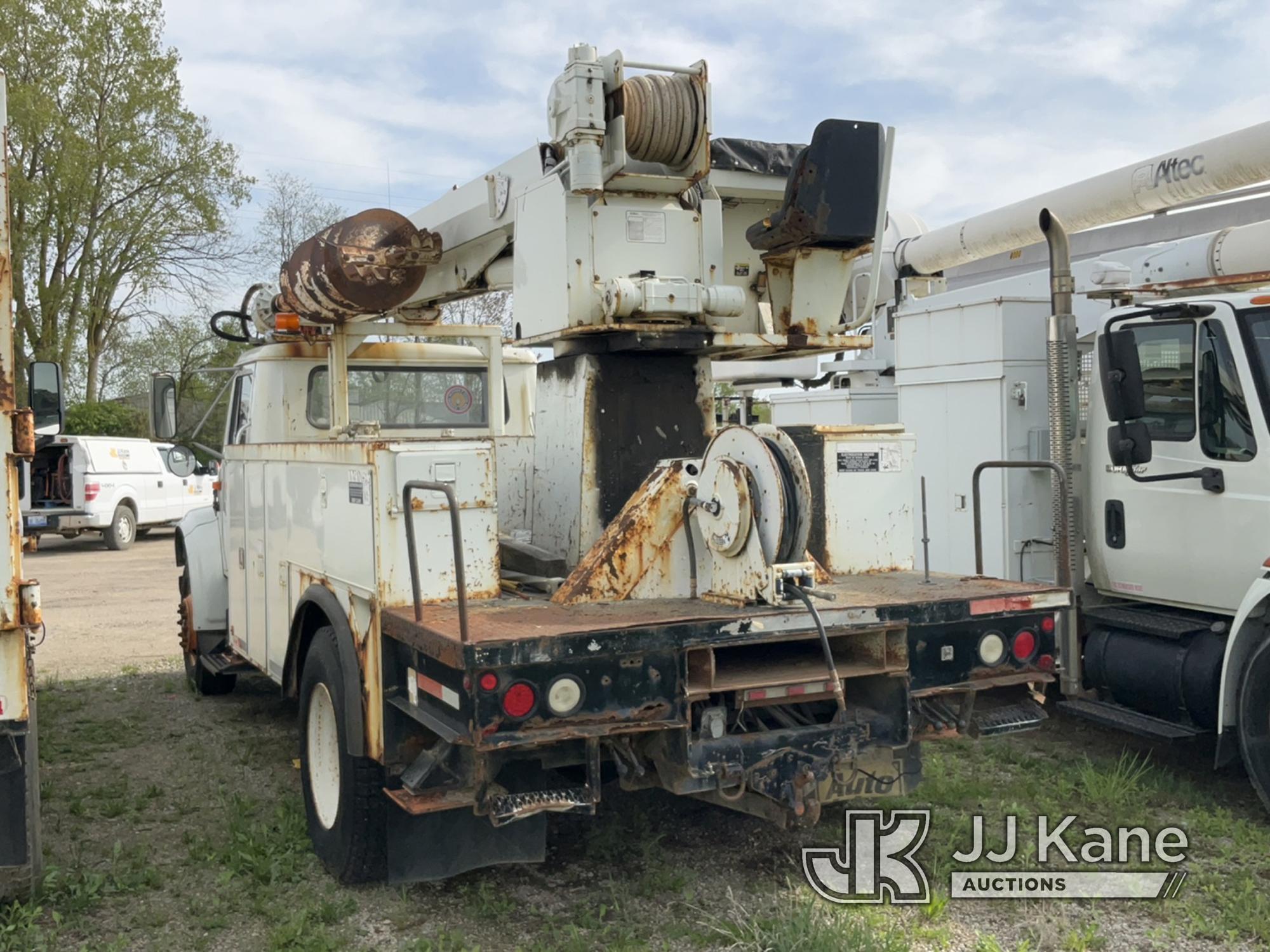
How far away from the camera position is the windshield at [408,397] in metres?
7.00

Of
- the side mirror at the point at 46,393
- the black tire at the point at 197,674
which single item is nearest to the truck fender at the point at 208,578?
the black tire at the point at 197,674

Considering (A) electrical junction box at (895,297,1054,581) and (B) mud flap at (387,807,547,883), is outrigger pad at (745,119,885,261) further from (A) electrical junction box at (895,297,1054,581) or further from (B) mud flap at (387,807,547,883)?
(B) mud flap at (387,807,547,883)

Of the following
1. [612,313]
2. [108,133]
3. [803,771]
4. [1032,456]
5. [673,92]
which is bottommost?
[803,771]

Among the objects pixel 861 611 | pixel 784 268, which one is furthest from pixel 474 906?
pixel 784 268

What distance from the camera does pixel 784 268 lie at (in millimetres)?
5391

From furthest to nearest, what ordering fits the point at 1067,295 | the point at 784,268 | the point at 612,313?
the point at 1067,295
the point at 784,268
the point at 612,313

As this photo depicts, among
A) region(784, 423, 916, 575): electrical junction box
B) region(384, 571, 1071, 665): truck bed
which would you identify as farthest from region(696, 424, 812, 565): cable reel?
region(784, 423, 916, 575): electrical junction box

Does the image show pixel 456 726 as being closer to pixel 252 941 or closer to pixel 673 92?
pixel 252 941

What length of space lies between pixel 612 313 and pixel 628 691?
1627 millimetres

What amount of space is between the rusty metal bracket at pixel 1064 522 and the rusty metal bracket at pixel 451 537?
7.19 ft

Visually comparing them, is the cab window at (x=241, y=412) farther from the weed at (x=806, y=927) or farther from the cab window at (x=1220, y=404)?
the cab window at (x=1220, y=404)

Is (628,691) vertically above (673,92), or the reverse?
(673,92)

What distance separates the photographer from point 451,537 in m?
4.43

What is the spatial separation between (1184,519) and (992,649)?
1932 mm
